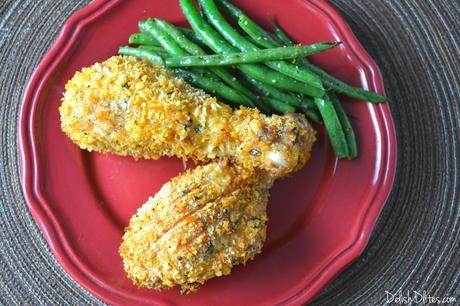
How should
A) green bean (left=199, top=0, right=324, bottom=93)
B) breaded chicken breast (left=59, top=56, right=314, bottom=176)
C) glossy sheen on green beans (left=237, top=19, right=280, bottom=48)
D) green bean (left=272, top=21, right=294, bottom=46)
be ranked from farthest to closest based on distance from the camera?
green bean (left=272, top=21, right=294, bottom=46) → glossy sheen on green beans (left=237, top=19, right=280, bottom=48) → green bean (left=199, top=0, right=324, bottom=93) → breaded chicken breast (left=59, top=56, right=314, bottom=176)

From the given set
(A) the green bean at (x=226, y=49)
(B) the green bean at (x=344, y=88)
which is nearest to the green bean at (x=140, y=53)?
(A) the green bean at (x=226, y=49)

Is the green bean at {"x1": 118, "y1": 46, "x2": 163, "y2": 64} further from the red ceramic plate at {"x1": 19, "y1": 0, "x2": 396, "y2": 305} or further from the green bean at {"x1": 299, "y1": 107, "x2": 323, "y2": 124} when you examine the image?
the green bean at {"x1": 299, "y1": 107, "x2": 323, "y2": 124}

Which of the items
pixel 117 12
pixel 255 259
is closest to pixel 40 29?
pixel 117 12

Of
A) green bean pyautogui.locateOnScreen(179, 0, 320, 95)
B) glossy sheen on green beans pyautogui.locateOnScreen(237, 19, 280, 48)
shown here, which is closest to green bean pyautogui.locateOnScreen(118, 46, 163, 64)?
green bean pyautogui.locateOnScreen(179, 0, 320, 95)

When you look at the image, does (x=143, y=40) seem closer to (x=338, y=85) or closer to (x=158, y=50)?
(x=158, y=50)

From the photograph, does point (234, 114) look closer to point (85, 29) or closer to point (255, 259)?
point (255, 259)

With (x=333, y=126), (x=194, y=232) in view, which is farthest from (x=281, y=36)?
(x=194, y=232)

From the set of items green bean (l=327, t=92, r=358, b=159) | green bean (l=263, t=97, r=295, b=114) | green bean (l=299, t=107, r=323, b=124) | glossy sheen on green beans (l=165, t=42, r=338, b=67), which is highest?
glossy sheen on green beans (l=165, t=42, r=338, b=67)

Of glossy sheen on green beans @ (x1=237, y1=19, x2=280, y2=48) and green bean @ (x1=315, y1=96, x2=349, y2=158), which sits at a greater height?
glossy sheen on green beans @ (x1=237, y1=19, x2=280, y2=48)
